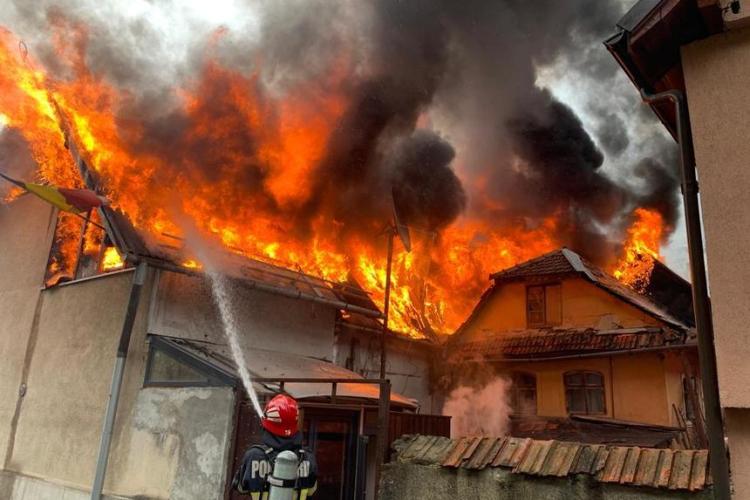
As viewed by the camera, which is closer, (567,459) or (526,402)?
(567,459)

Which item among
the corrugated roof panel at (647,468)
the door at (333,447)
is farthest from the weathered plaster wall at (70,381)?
the corrugated roof panel at (647,468)

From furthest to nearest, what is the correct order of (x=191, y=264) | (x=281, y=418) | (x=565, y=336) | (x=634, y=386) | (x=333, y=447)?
(x=565, y=336)
(x=634, y=386)
(x=191, y=264)
(x=333, y=447)
(x=281, y=418)

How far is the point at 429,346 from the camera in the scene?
1540 cm

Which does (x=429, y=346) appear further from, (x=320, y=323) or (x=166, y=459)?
(x=166, y=459)

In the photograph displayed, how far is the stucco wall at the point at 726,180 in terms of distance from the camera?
4.21 meters

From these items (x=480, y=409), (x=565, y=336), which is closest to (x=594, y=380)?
(x=565, y=336)

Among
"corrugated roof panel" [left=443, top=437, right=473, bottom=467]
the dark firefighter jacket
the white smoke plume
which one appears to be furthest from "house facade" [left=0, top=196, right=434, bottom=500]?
the white smoke plume

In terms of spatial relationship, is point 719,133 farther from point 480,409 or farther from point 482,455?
point 480,409

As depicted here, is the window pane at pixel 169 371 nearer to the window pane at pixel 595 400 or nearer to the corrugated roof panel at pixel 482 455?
the corrugated roof panel at pixel 482 455

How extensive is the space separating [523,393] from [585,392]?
173 centimetres

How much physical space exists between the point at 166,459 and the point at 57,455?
3263mm

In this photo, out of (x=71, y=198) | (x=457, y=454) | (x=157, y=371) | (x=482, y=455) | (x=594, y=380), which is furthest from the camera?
(x=594, y=380)

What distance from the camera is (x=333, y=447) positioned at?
9.36 m

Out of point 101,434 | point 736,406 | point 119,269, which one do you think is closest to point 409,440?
point 736,406
